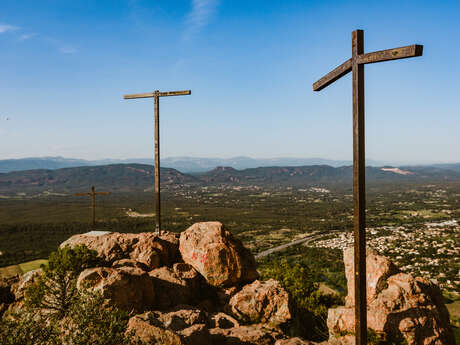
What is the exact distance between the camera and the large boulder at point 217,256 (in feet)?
48.8

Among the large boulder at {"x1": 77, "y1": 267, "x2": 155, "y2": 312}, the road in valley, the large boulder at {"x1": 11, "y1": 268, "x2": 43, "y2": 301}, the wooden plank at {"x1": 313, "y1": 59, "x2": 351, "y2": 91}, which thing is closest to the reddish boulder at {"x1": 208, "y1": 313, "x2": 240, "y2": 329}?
the large boulder at {"x1": 77, "y1": 267, "x2": 155, "y2": 312}

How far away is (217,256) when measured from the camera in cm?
1502

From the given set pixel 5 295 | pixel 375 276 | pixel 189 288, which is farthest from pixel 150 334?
pixel 5 295

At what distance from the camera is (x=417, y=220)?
363 feet

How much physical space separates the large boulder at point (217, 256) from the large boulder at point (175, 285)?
655mm

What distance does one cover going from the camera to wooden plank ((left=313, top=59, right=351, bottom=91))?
832cm

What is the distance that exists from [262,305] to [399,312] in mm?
4918

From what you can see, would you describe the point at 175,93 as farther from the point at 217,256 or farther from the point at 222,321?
the point at 222,321

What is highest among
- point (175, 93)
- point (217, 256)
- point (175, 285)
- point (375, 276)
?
point (175, 93)

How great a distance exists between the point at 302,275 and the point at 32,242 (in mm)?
77135

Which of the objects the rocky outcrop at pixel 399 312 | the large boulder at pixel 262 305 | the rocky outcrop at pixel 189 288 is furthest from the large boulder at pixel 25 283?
the rocky outcrop at pixel 399 312

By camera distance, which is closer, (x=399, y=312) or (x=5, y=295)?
(x=399, y=312)

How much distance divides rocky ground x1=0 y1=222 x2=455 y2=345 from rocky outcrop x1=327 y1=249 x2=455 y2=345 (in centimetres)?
3

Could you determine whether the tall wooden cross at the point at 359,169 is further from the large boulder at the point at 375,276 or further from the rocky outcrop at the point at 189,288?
the large boulder at the point at 375,276
